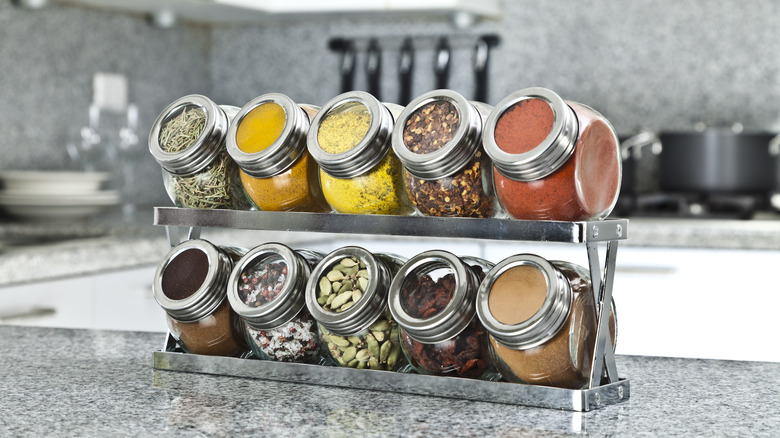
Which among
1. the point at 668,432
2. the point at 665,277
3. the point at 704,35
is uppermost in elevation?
the point at 704,35

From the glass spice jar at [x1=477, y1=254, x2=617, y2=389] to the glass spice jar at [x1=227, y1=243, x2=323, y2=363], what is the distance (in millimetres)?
176

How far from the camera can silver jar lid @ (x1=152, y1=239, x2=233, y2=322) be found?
862mm

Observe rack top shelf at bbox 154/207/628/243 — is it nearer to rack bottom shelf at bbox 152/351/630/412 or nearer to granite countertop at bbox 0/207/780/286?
rack bottom shelf at bbox 152/351/630/412

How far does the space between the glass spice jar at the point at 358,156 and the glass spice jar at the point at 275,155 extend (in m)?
0.02

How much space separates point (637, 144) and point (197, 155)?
193 centimetres

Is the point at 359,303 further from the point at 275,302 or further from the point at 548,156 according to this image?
the point at 548,156

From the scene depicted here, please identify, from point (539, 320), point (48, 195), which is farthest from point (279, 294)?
point (48, 195)

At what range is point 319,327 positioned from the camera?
84cm

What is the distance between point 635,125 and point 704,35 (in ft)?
1.07

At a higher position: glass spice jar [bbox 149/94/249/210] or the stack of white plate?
glass spice jar [bbox 149/94/249/210]

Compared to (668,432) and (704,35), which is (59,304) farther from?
(704,35)

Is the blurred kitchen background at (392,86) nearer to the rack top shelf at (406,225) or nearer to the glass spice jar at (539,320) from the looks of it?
the rack top shelf at (406,225)

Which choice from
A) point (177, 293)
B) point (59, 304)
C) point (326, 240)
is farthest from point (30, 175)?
point (177, 293)

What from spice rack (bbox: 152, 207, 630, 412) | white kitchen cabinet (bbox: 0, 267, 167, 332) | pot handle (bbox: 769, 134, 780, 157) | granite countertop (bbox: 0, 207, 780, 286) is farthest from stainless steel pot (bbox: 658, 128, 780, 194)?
spice rack (bbox: 152, 207, 630, 412)
